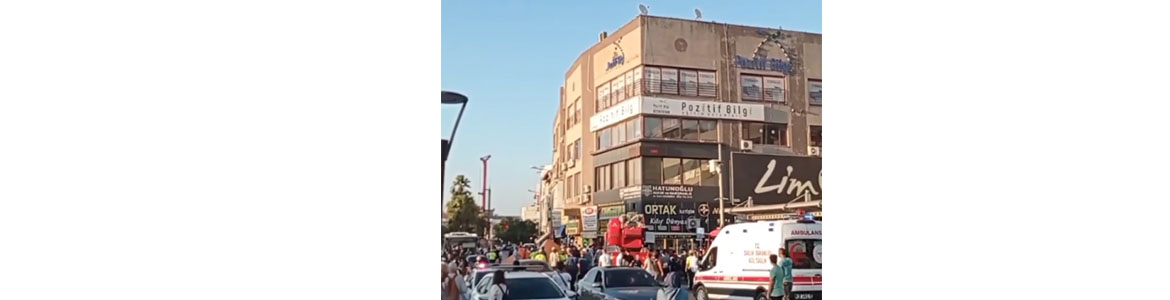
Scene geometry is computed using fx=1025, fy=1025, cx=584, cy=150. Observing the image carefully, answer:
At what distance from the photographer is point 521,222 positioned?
5.68m

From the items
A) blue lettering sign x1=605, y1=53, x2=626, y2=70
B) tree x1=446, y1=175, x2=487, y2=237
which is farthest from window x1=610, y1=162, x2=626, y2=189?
tree x1=446, y1=175, x2=487, y2=237

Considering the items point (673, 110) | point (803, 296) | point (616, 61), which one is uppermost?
point (616, 61)

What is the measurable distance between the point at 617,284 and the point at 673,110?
104cm

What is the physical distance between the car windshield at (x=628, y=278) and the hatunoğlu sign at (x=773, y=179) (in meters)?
0.68

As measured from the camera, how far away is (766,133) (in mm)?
6055

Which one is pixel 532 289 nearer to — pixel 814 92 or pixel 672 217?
pixel 672 217

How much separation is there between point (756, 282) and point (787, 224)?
400mm

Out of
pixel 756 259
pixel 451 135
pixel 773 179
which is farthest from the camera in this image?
pixel 756 259

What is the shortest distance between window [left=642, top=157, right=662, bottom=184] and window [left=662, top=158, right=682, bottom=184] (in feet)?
0.12

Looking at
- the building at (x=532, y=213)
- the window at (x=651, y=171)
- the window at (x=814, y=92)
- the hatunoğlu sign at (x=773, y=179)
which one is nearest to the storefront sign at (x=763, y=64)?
the window at (x=814, y=92)

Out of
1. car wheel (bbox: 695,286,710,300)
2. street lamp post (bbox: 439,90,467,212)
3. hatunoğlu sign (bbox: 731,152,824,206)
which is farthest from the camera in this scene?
car wheel (bbox: 695,286,710,300)

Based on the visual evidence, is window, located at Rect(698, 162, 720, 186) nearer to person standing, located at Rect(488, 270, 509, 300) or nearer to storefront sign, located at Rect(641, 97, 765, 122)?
storefront sign, located at Rect(641, 97, 765, 122)

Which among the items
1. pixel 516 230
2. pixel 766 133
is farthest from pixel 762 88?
pixel 516 230

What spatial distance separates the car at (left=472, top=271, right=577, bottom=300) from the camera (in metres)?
5.51
